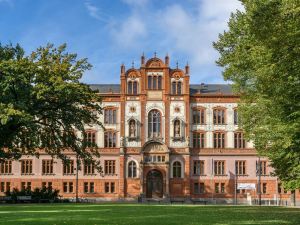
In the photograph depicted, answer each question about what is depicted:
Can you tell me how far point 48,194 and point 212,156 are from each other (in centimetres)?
2510

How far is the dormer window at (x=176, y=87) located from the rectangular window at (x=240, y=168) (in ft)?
44.2

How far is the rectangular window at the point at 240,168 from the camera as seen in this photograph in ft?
255

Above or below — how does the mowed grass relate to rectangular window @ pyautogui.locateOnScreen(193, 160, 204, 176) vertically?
below

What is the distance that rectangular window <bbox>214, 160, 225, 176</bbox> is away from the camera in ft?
255

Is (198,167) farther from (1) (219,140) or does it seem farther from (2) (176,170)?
(1) (219,140)

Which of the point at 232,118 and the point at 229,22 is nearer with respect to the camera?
the point at 229,22

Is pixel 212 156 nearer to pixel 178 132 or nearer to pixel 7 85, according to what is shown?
pixel 178 132

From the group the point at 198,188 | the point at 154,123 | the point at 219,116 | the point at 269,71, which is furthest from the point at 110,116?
the point at 269,71

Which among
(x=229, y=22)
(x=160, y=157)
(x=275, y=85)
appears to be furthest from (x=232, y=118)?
(x=275, y=85)

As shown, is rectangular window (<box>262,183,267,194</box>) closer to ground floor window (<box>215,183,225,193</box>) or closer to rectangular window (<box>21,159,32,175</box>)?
ground floor window (<box>215,183,225,193</box>)

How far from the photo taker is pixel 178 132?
3046 inches

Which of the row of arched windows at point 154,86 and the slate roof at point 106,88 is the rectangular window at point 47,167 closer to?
the slate roof at point 106,88

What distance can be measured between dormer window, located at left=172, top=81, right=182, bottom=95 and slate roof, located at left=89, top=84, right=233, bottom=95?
2281mm

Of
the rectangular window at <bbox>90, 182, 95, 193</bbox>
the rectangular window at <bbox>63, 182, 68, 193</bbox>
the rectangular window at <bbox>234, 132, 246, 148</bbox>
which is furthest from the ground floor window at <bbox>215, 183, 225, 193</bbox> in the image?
the rectangular window at <bbox>63, 182, 68, 193</bbox>
